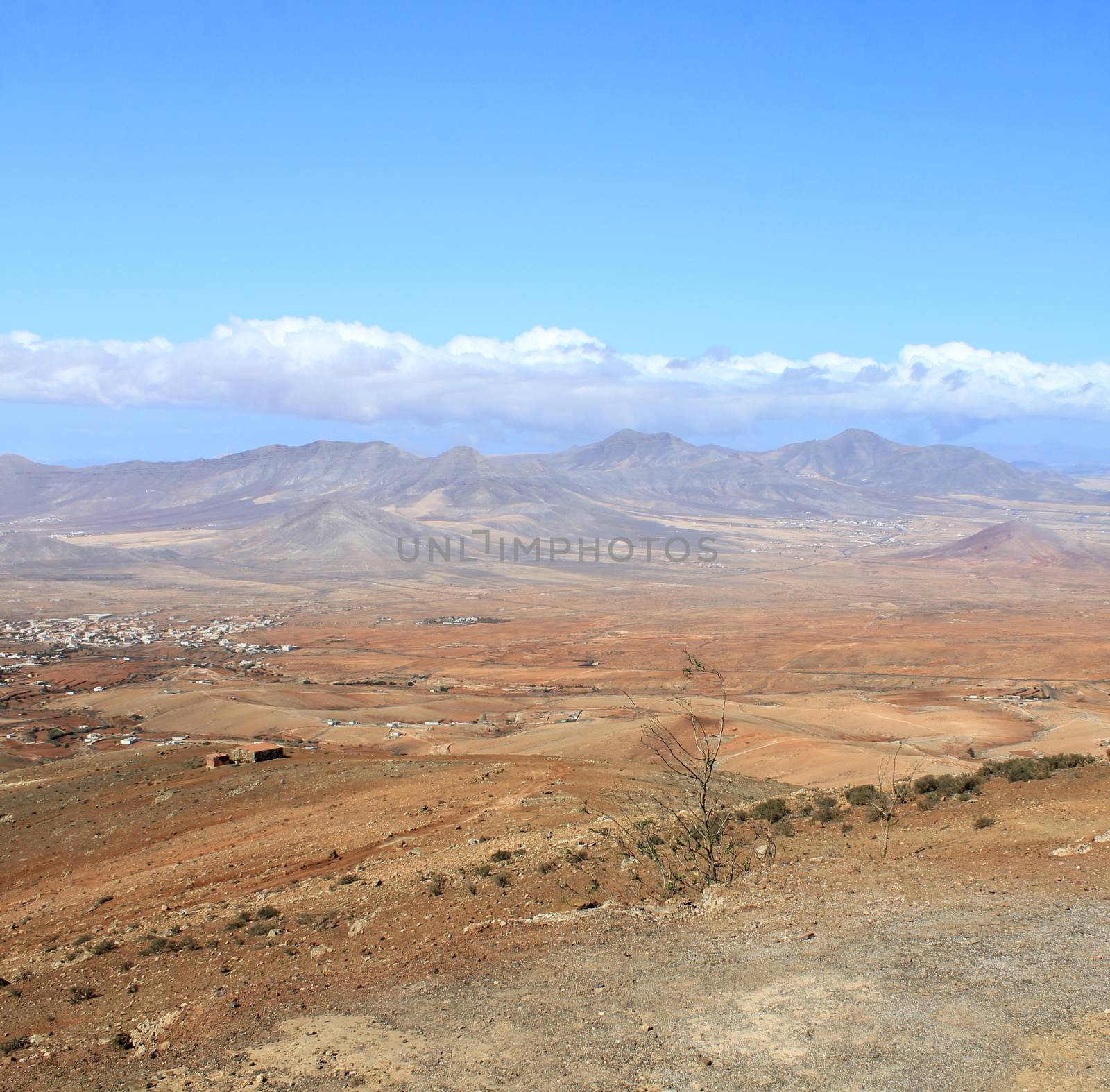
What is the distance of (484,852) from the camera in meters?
14.6

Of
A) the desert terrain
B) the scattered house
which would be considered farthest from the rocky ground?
the scattered house

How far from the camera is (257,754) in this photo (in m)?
26.2

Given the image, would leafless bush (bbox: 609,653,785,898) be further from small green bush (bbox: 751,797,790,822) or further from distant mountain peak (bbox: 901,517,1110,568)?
distant mountain peak (bbox: 901,517,1110,568)

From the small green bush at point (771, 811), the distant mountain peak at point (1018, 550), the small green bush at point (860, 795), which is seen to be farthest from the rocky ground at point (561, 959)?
the distant mountain peak at point (1018, 550)

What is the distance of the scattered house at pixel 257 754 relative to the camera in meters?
26.0

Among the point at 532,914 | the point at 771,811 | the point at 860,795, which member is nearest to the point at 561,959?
the point at 532,914

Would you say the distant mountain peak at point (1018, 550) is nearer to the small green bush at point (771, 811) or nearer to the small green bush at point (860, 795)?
the small green bush at point (860, 795)

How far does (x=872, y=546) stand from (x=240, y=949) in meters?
202

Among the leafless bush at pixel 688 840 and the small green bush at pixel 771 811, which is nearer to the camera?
the leafless bush at pixel 688 840

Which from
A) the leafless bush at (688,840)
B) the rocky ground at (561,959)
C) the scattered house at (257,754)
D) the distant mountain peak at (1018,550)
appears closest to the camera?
the rocky ground at (561,959)

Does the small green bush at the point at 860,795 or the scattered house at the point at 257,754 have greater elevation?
the small green bush at the point at 860,795

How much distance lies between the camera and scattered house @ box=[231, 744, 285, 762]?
1025 inches

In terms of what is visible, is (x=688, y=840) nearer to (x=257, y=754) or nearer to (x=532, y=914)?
(x=532, y=914)

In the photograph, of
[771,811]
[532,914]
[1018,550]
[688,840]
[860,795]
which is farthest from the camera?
[1018,550]
